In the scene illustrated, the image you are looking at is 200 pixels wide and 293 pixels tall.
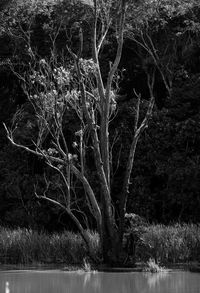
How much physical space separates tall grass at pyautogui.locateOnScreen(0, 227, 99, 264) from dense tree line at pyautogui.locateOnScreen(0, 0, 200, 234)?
388 cm

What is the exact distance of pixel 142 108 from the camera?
23.5 meters

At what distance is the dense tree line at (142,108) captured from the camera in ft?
74.9

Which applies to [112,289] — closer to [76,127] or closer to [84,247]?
[84,247]

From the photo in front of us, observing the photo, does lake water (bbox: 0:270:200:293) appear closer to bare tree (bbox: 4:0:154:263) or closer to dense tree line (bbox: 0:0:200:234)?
bare tree (bbox: 4:0:154:263)

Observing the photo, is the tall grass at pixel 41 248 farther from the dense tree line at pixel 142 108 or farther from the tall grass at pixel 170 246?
the dense tree line at pixel 142 108

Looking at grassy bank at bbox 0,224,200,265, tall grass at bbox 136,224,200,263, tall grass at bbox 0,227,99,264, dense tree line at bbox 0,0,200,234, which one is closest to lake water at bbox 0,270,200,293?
grassy bank at bbox 0,224,200,265

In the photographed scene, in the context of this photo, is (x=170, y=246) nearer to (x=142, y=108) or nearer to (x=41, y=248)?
(x=41, y=248)

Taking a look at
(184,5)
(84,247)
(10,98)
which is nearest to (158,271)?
(84,247)

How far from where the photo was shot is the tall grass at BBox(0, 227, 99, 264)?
18562 millimetres

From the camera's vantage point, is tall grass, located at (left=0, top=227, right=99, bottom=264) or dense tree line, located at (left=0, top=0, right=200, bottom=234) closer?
tall grass, located at (left=0, top=227, right=99, bottom=264)

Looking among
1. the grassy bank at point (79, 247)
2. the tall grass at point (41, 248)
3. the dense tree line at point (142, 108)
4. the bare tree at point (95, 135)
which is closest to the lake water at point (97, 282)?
the bare tree at point (95, 135)

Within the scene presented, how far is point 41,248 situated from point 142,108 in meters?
6.78

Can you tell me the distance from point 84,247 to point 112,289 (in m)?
5.42

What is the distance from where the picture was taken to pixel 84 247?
18266 mm
